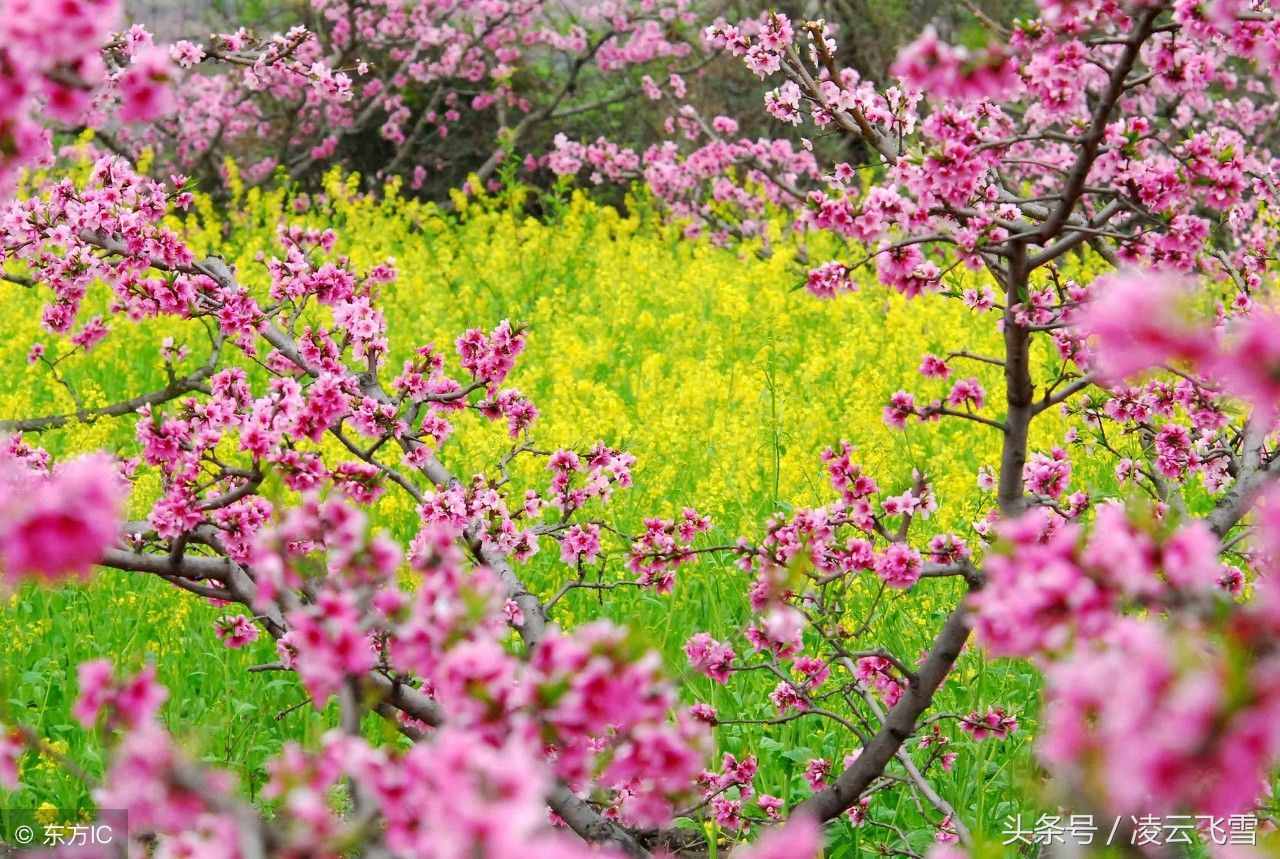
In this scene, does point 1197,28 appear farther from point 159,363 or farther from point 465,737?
point 159,363

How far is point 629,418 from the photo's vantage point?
7789 millimetres

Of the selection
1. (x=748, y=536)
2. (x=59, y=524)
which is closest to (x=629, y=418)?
(x=748, y=536)

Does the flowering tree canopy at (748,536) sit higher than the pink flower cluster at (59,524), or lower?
higher

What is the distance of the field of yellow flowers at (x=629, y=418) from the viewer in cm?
475

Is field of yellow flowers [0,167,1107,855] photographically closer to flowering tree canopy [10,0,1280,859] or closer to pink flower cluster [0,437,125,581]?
flowering tree canopy [10,0,1280,859]

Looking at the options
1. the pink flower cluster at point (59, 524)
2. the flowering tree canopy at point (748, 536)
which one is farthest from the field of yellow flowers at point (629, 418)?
the pink flower cluster at point (59, 524)

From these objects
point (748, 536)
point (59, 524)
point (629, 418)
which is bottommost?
point (59, 524)

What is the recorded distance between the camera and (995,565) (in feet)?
4.76

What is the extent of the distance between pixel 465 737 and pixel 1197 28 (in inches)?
93.2

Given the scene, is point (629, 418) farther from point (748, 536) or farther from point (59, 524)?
point (59, 524)

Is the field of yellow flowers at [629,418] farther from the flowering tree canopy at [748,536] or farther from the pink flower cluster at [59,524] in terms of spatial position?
the pink flower cluster at [59,524]

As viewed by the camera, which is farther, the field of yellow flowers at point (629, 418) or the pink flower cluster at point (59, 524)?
the field of yellow flowers at point (629, 418)

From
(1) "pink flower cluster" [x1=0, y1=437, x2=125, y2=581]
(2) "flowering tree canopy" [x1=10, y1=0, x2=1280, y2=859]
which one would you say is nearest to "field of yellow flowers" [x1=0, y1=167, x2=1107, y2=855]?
(2) "flowering tree canopy" [x1=10, y1=0, x2=1280, y2=859]

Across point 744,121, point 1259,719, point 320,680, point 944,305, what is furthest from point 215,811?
point 744,121
